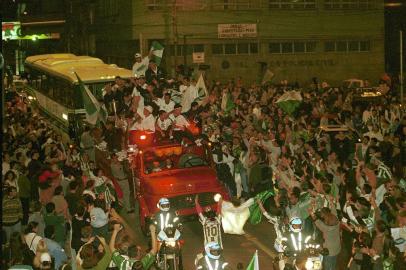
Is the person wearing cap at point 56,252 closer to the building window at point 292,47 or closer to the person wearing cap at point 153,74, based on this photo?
the person wearing cap at point 153,74

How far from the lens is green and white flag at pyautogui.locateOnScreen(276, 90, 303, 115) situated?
2282cm

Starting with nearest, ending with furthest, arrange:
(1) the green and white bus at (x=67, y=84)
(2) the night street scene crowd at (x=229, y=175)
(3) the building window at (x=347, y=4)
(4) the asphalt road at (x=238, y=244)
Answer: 1. (2) the night street scene crowd at (x=229, y=175)
2. (4) the asphalt road at (x=238, y=244)
3. (1) the green and white bus at (x=67, y=84)
4. (3) the building window at (x=347, y=4)

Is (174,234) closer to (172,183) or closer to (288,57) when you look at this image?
(172,183)

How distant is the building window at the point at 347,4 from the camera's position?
50.1 metres

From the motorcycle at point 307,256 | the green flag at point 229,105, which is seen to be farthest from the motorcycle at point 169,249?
the green flag at point 229,105

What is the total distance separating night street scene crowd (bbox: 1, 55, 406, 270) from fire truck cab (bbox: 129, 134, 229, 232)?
33 cm

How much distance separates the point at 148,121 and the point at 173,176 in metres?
1.98

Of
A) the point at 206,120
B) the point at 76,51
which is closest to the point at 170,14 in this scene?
the point at 76,51

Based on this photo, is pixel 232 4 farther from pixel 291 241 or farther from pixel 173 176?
pixel 291 241

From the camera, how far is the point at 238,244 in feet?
50.6

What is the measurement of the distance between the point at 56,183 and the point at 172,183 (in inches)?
91.6

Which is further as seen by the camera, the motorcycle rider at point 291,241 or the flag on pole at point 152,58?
the flag on pole at point 152,58

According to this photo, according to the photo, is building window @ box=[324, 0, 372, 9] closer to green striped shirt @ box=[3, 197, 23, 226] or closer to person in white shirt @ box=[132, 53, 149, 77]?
person in white shirt @ box=[132, 53, 149, 77]

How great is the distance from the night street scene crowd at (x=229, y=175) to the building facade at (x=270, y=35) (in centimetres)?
2201
